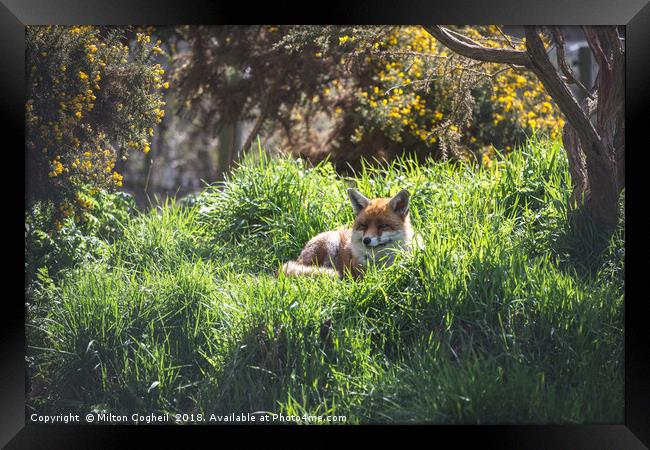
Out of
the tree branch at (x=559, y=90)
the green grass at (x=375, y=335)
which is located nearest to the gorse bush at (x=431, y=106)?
the tree branch at (x=559, y=90)

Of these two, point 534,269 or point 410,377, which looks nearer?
point 410,377

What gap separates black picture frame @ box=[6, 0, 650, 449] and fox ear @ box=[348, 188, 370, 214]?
151cm

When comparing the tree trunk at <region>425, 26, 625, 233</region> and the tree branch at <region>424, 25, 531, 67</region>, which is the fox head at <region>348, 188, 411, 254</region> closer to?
the tree branch at <region>424, 25, 531, 67</region>

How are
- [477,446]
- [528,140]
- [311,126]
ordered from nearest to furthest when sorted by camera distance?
[477,446]
[528,140]
[311,126]

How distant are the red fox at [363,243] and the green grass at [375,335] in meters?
0.22

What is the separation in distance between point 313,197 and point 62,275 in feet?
7.93

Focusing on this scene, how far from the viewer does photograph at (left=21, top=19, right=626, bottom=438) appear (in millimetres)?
4719

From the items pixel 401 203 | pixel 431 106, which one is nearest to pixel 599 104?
pixel 401 203

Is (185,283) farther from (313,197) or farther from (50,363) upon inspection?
(313,197)

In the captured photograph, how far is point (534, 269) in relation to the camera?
5.02 m

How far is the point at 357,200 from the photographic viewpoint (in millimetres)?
5762
